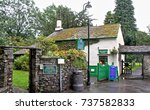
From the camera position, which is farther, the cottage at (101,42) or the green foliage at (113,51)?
the cottage at (101,42)

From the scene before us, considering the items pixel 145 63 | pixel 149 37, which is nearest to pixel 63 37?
pixel 145 63

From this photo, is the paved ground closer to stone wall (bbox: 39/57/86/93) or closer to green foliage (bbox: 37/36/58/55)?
stone wall (bbox: 39/57/86/93)

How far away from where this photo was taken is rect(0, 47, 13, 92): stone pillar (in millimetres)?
10657

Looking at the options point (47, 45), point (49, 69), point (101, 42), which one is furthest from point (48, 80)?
point (101, 42)

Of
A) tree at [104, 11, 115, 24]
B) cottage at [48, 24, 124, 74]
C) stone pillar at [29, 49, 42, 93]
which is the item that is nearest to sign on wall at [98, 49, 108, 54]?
cottage at [48, 24, 124, 74]

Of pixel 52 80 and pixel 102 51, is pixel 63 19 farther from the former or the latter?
pixel 52 80

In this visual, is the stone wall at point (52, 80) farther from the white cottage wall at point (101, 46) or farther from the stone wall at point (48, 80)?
the white cottage wall at point (101, 46)

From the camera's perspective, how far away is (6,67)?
1075 cm

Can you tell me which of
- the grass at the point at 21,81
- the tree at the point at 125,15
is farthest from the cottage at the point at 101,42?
the tree at the point at 125,15

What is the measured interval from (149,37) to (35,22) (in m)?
25.5

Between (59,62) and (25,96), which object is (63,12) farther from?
Result: (25,96)

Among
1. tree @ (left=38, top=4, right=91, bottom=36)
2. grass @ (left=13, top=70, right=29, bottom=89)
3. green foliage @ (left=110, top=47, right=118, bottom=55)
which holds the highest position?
tree @ (left=38, top=4, right=91, bottom=36)

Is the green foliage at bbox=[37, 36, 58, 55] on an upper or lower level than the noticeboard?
upper

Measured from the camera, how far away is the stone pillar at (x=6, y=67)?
10657 mm
